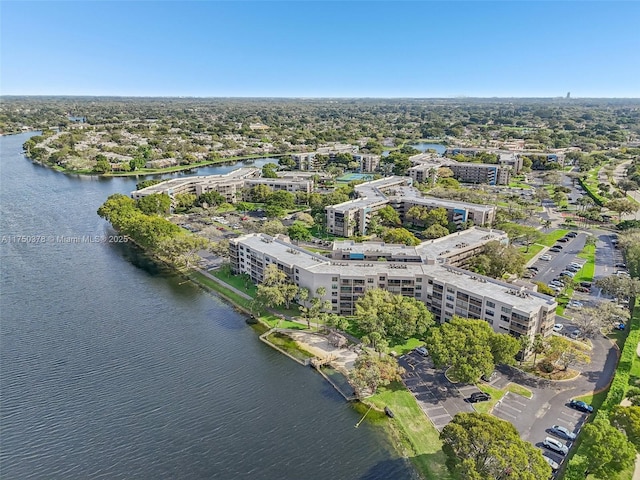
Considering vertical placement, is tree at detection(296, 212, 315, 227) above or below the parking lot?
above


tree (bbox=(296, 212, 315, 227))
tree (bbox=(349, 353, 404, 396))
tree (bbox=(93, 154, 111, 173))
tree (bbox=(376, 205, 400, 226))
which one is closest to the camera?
tree (bbox=(349, 353, 404, 396))

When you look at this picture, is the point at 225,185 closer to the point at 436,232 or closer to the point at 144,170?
the point at 436,232

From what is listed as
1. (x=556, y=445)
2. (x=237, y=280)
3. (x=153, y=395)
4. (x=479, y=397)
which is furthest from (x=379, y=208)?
(x=556, y=445)

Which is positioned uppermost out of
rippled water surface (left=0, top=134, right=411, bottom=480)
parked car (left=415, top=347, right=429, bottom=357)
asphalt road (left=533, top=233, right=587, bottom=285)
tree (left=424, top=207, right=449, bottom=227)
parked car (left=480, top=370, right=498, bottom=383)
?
tree (left=424, top=207, right=449, bottom=227)

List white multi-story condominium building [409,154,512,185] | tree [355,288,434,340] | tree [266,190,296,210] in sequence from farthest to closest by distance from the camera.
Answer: white multi-story condominium building [409,154,512,185]
tree [266,190,296,210]
tree [355,288,434,340]

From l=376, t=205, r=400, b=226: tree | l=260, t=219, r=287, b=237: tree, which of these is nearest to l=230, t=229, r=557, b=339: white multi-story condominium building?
l=260, t=219, r=287, b=237: tree

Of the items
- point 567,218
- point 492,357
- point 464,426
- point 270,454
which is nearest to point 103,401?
point 270,454

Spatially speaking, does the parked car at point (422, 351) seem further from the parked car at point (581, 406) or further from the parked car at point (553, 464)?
the parked car at point (553, 464)

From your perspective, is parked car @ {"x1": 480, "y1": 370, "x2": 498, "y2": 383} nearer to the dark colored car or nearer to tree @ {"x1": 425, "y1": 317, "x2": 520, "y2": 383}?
tree @ {"x1": 425, "y1": 317, "x2": 520, "y2": 383}
